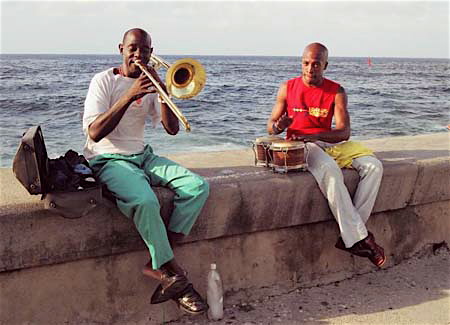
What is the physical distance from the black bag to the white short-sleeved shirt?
0.38 meters

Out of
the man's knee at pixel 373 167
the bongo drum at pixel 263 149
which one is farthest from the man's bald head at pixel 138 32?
the man's knee at pixel 373 167

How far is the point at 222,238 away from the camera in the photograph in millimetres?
4035

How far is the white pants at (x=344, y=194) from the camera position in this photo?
4184 millimetres

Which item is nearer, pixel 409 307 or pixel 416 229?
pixel 409 307

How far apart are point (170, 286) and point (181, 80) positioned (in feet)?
4.12

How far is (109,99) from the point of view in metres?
3.83

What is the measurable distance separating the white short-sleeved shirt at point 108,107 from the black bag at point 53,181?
0.38m

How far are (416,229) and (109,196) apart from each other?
2.70m

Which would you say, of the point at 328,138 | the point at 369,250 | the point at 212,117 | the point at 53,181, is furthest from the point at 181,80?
the point at 212,117

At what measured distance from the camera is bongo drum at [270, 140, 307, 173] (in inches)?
164

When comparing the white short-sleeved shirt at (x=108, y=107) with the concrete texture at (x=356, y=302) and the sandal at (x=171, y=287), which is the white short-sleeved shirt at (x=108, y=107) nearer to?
the sandal at (x=171, y=287)

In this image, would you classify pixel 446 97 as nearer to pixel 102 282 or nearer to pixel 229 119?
pixel 229 119

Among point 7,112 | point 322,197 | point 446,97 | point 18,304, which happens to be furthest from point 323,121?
point 446,97

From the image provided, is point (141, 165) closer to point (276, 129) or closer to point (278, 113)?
point (276, 129)
